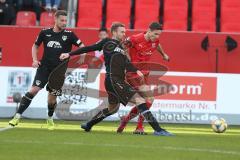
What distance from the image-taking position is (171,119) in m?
16.1

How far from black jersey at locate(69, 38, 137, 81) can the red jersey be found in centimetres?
38

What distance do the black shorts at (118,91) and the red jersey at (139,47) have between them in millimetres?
622

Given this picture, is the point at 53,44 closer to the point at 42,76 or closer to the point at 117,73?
the point at 42,76

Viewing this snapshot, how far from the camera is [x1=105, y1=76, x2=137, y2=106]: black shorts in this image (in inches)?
472

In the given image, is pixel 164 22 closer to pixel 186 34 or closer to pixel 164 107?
pixel 186 34

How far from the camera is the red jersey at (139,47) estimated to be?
40.7 ft

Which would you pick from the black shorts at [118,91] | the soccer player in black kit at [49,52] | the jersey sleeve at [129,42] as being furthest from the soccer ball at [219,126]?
the soccer player in black kit at [49,52]

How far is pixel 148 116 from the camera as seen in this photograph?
1177cm

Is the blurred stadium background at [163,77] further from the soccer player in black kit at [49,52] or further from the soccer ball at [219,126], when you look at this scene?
the soccer player in black kit at [49,52]

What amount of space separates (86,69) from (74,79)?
37cm

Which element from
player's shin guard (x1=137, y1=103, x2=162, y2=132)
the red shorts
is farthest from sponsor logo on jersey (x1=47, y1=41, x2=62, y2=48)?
player's shin guard (x1=137, y1=103, x2=162, y2=132)

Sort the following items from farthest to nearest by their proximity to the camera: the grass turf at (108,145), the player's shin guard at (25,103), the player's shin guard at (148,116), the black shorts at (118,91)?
the player's shin guard at (25,103)
the black shorts at (118,91)
the player's shin guard at (148,116)
the grass turf at (108,145)

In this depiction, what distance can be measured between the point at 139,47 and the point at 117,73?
2.24 feet

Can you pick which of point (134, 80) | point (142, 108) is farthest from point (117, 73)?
point (142, 108)
